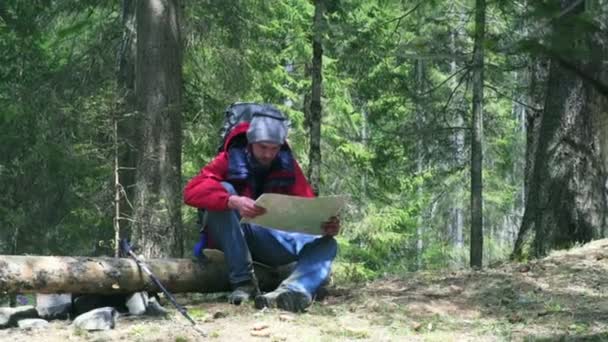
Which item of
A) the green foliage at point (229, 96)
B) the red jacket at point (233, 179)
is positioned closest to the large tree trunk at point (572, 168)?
the green foliage at point (229, 96)

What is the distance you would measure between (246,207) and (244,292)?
683mm

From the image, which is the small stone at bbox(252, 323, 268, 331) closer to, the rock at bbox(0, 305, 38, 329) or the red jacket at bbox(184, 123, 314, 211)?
the red jacket at bbox(184, 123, 314, 211)

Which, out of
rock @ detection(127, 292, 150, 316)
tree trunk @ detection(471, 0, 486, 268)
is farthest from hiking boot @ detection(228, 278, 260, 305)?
tree trunk @ detection(471, 0, 486, 268)

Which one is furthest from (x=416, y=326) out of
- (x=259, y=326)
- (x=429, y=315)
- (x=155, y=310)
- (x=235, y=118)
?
(x=235, y=118)

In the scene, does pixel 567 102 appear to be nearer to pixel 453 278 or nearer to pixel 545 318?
pixel 453 278

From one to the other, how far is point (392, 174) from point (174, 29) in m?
8.32

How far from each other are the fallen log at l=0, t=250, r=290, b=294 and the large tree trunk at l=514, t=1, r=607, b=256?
300 cm

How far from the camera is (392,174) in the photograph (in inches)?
610

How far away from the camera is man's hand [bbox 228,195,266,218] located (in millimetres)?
4652

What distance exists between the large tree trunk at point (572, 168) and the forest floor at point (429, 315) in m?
1.07

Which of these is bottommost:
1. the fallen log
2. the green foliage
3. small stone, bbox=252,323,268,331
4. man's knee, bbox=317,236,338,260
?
small stone, bbox=252,323,268,331

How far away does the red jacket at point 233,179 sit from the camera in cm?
491

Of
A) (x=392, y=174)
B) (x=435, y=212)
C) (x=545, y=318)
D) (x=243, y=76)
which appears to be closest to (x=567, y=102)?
(x=545, y=318)

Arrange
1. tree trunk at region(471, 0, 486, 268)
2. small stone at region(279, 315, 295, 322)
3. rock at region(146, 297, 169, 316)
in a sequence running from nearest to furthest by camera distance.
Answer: small stone at region(279, 315, 295, 322) < rock at region(146, 297, 169, 316) < tree trunk at region(471, 0, 486, 268)
